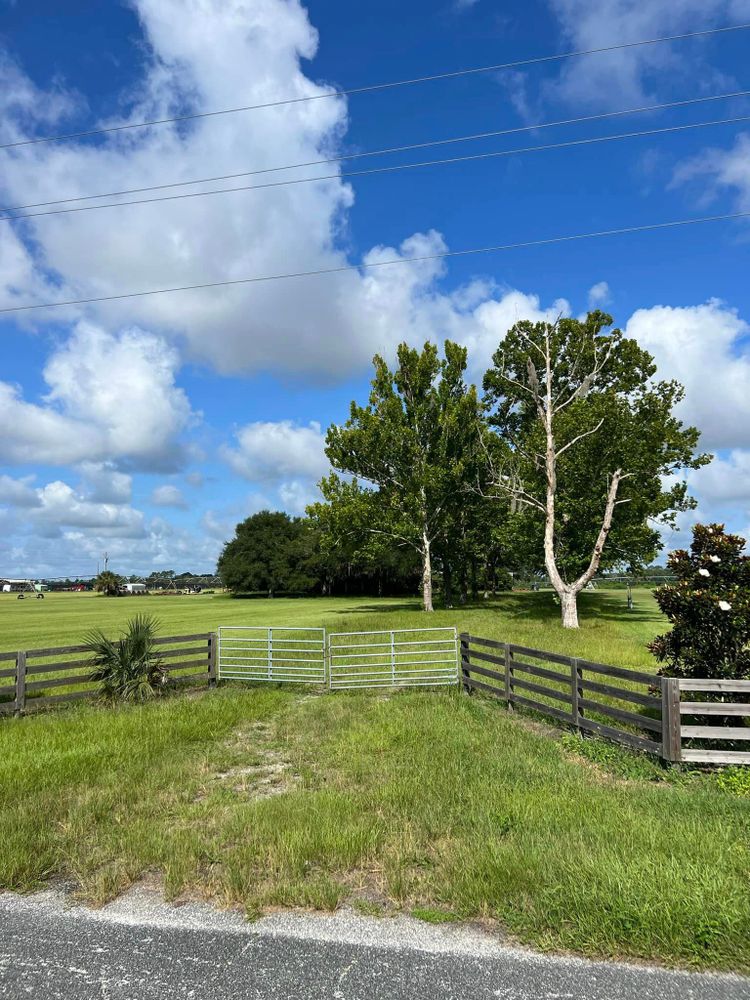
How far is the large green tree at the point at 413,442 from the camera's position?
3953 centimetres

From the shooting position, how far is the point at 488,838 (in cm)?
521

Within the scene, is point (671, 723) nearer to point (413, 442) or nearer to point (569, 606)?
point (569, 606)

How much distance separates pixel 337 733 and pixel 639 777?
4.72 metres

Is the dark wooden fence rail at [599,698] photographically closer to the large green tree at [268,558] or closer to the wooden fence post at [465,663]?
the wooden fence post at [465,663]

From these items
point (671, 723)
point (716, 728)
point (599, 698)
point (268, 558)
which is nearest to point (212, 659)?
point (599, 698)

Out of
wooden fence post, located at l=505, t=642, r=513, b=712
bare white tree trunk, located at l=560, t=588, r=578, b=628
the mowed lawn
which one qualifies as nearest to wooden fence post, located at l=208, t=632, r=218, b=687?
the mowed lawn

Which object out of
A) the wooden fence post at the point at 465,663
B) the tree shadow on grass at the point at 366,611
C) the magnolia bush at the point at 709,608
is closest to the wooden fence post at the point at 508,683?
the wooden fence post at the point at 465,663

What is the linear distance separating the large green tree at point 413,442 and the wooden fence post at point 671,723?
31491 millimetres

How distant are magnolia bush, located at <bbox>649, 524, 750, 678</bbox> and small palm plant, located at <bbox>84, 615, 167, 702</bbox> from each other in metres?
10.3

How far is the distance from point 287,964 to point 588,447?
30.0 metres

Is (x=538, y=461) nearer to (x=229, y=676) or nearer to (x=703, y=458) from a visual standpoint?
(x=703, y=458)

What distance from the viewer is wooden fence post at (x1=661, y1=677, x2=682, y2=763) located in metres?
7.25

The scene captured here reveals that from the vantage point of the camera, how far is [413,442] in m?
40.2

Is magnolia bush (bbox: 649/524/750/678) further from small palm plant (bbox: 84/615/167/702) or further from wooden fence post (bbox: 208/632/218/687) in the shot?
small palm plant (bbox: 84/615/167/702)
